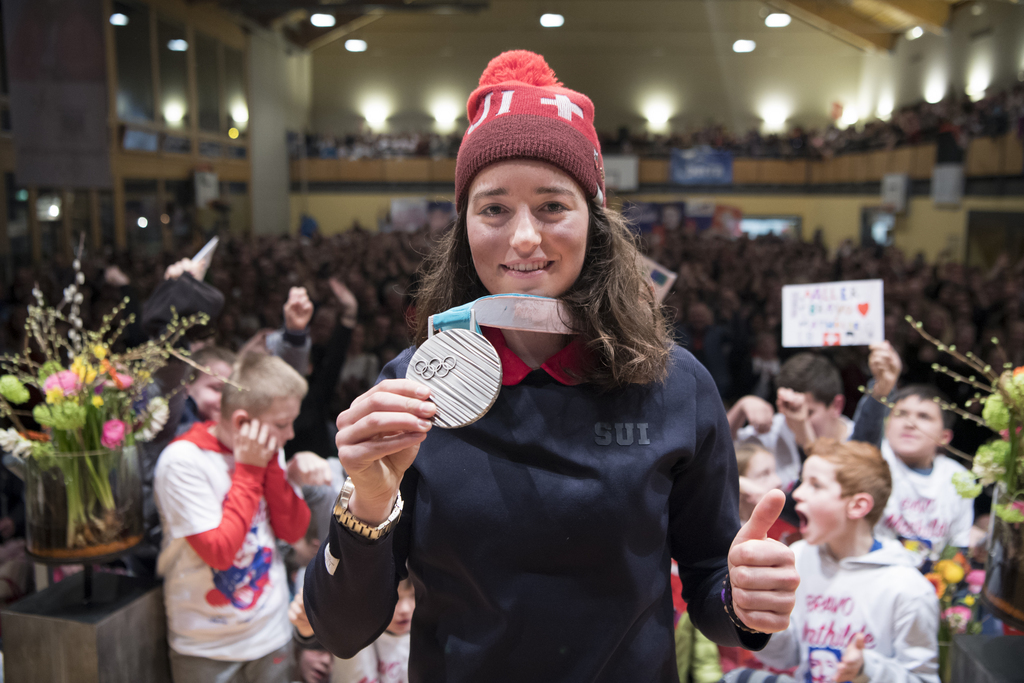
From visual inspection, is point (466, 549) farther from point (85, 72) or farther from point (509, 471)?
point (85, 72)

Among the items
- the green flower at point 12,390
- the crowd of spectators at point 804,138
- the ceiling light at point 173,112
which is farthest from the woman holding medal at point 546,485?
the ceiling light at point 173,112

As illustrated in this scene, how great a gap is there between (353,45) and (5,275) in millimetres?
6769

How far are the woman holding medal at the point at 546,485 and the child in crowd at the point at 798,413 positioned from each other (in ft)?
6.94

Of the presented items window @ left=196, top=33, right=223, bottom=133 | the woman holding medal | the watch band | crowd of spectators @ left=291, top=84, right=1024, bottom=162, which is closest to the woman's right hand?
the woman holding medal

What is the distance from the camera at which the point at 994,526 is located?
173 cm

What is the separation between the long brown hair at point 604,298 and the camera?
3.41 feet

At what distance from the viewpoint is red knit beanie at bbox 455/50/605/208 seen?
40.2 inches

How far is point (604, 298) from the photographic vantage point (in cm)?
109

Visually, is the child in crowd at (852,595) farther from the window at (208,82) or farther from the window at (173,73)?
the window at (208,82)

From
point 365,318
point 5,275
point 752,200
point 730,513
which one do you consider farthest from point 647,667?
point 752,200

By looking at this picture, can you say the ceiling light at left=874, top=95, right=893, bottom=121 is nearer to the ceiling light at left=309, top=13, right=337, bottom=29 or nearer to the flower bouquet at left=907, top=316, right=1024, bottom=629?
the ceiling light at left=309, top=13, right=337, bottom=29

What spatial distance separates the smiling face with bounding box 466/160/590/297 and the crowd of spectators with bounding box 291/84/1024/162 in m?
10.5

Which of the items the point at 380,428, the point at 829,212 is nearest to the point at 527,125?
the point at 380,428

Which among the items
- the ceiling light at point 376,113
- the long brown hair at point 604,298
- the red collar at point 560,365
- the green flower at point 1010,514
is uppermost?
the ceiling light at point 376,113
